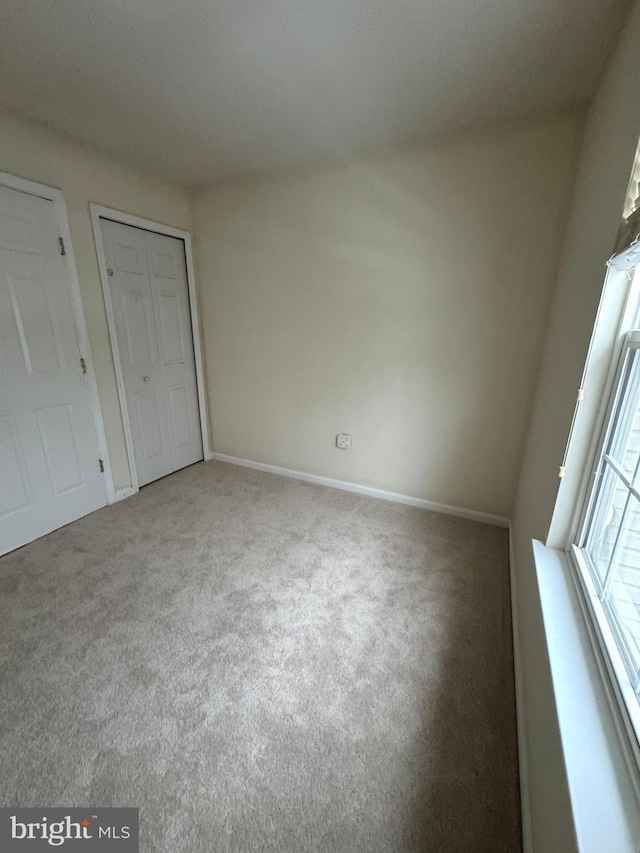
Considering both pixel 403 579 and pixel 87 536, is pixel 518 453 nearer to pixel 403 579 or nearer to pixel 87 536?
pixel 403 579

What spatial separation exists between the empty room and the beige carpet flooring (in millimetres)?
11

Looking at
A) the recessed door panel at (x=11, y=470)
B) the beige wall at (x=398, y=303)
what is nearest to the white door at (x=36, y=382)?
the recessed door panel at (x=11, y=470)

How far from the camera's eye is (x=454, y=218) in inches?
84.7

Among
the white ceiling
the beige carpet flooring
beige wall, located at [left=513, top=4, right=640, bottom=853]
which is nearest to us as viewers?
beige wall, located at [left=513, top=4, right=640, bottom=853]

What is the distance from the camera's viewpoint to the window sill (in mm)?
629

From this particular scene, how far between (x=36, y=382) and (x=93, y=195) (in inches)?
50.3

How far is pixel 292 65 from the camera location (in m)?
1.52

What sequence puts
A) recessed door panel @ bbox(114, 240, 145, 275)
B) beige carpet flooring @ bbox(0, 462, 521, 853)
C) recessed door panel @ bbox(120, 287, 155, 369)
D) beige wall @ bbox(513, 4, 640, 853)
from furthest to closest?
1. recessed door panel @ bbox(120, 287, 155, 369)
2. recessed door panel @ bbox(114, 240, 145, 275)
3. beige carpet flooring @ bbox(0, 462, 521, 853)
4. beige wall @ bbox(513, 4, 640, 853)

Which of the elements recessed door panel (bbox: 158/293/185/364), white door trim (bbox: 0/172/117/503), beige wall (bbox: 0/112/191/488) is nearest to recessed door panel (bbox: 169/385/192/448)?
recessed door panel (bbox: 158/293/185/364)

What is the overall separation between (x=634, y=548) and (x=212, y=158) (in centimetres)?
304

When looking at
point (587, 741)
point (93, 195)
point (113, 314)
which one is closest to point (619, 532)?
point (587, 741)

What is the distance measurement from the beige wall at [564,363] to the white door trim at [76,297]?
2.73 metres

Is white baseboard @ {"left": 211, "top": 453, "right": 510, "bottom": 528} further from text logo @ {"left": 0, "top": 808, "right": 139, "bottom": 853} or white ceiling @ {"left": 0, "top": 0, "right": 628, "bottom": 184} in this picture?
white ceiling @ {"left": 0, "top": 0, "right": 628, "bottom": 184}

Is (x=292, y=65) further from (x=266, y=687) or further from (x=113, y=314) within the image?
(x=266, y=687)
